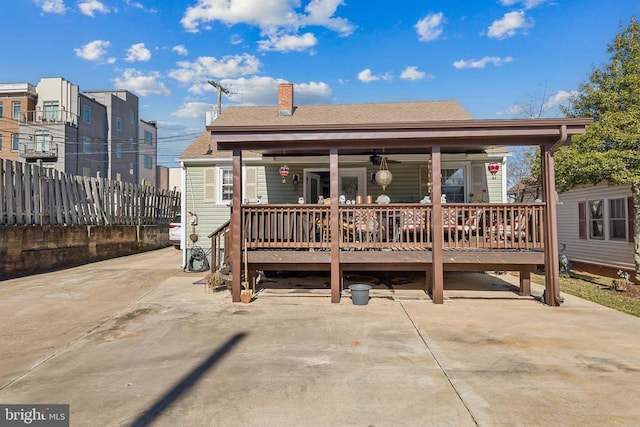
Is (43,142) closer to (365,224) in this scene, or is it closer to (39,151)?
(39,151)

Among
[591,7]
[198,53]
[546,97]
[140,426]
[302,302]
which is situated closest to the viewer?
[140,426]

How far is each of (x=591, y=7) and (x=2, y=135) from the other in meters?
37.3

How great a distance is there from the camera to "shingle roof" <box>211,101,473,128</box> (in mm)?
11805

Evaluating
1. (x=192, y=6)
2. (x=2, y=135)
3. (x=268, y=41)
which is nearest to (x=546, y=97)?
(x=268, y=41)

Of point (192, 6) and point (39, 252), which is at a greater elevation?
point (192, 6)

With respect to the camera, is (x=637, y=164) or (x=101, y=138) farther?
(x=101, y=138)

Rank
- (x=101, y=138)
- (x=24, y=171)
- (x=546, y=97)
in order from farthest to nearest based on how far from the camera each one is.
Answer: (x=101, y=138)
(x=546, y=97)
(x=24, y=171)

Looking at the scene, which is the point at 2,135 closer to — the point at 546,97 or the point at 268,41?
the point at 268,41

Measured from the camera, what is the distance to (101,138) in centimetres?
3162

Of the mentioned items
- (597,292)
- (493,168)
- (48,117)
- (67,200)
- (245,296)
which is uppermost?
(48,117)

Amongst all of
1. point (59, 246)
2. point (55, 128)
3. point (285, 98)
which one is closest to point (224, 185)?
point (285, 98)

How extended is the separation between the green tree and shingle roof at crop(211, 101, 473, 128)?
10.1ft

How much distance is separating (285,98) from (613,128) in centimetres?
930

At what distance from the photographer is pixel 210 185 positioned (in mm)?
11461
